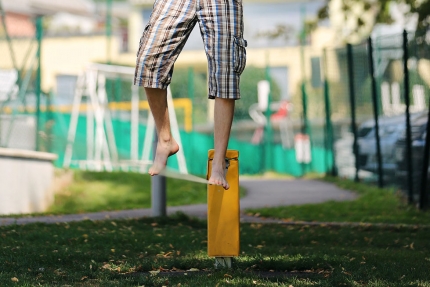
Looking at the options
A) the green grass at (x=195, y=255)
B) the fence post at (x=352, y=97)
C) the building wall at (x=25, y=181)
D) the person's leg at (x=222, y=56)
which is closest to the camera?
the green grass at (x=195, y=255)

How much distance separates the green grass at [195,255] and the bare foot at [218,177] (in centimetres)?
44

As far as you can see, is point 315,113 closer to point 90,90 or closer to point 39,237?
point 90,90

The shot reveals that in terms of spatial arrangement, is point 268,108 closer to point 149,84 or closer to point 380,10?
point 380,10

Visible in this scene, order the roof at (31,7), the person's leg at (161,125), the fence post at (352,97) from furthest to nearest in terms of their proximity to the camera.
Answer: the roof at (31,7) < the fence post at (352,97) < the person's leg at (161,125)

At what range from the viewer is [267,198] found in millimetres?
10969

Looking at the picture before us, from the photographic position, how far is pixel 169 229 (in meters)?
6.69

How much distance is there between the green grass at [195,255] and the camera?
3.95 meters

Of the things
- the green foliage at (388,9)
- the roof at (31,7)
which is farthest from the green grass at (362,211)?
the roof at (31,7)

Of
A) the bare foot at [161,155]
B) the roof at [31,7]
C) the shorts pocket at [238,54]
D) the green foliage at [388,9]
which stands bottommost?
the bare foot at [161,155]

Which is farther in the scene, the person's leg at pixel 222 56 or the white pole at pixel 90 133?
the white pole at pixel 90 133

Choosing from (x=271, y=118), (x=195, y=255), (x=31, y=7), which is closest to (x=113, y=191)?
(x=31, y=7)

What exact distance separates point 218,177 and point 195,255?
110 centimetres

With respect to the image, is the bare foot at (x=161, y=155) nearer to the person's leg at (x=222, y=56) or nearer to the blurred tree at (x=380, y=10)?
the person's leg at (x=222, y=56)

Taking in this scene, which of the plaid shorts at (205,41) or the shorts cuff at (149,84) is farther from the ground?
the plaid shorts at (205,41)
